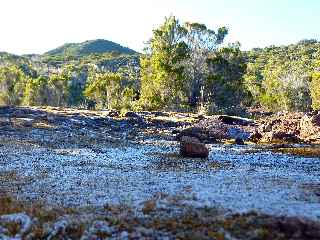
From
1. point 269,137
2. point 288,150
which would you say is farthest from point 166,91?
point 288,150

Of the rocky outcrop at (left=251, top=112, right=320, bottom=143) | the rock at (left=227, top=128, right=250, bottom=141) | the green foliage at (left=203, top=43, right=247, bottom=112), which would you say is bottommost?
the rock at (left=227, top=128, right=250, bottom=141)

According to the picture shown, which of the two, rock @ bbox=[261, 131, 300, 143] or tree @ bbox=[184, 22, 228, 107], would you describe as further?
tree @ bbox=[184, 22, 228, 107]

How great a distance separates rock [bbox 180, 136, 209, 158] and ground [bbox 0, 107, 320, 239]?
26.8 inches

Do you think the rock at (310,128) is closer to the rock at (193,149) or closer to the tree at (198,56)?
the rock at (193,149)

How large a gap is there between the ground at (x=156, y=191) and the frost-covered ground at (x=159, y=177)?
4 centimetres

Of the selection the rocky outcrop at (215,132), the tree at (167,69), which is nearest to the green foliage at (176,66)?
the tree at (167,69)

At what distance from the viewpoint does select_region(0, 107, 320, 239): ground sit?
50.9 feet

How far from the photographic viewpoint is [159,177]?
24422mm

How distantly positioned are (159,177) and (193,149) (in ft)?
28.5

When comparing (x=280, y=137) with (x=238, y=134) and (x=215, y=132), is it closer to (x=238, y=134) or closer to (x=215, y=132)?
(x=238, y=134)

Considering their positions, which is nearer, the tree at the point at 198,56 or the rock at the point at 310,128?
the rock at the point at 310,128

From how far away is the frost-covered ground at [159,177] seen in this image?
18.6 meters

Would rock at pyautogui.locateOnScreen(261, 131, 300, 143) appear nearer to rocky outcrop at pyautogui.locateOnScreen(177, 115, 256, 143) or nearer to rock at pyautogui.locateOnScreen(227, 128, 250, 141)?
rocky outcrop at pyautogui.locateOnScreen(177, 115, 256, 143)

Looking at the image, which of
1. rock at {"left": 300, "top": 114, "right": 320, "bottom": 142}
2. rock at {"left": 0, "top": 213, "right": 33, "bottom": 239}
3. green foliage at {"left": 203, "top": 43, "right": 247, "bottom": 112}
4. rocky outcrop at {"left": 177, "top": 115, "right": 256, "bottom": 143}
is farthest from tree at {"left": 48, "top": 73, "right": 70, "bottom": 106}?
rock at {"left": 0, "top": 213, "right": 33, "bottom": 239}
